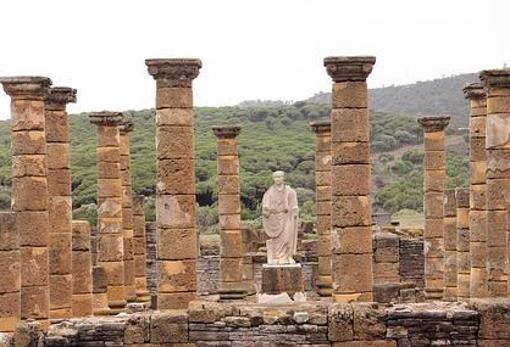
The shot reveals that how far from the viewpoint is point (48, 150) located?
22172 millimetres

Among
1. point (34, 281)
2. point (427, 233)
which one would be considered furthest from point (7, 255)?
point (427, 233)

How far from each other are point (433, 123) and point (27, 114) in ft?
35.3

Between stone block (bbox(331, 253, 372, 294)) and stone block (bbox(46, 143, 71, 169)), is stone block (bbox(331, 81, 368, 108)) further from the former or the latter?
stone block (bbox(46, 143, 71, 169))

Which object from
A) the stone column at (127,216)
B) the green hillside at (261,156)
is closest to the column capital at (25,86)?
the stone column at (127,216)

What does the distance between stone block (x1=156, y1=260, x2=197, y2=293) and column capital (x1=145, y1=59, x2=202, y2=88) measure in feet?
9.41

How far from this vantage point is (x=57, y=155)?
22250 mm

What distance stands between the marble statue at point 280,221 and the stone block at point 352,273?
3.51 meters

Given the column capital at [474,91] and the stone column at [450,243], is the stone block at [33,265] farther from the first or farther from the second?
the stone column at [450,243]

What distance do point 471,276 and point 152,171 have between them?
124ft

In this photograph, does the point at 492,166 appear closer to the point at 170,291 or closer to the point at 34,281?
the point at 170,291

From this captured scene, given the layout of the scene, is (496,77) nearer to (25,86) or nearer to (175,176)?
(175,176)

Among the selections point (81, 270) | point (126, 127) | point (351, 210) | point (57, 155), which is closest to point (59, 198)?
point (57, 155)

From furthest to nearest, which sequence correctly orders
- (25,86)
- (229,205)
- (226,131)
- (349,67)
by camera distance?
(229,205), (226,131), (25,86), (349,67)

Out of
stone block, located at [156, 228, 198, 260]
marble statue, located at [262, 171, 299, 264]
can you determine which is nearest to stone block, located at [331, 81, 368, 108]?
stone block, located at [156, 228, 198, 260]
